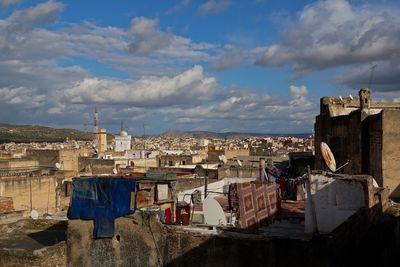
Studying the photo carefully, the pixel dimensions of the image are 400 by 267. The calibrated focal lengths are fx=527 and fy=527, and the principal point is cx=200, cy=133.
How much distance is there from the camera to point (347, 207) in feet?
44.4

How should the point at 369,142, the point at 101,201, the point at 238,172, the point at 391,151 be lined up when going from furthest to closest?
1. the point at 238,172
2. the point at 369,142
3. the point at 391,151
4. the point at 101,201

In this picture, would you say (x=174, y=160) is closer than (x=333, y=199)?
No

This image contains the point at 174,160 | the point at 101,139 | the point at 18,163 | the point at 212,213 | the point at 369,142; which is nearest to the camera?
the point at 212,213

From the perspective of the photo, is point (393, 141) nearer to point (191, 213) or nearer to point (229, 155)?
point (191, 213)

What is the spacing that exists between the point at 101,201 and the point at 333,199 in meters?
6.25

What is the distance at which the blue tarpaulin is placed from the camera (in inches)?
566

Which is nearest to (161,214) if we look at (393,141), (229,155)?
(393,141)

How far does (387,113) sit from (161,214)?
472 inches

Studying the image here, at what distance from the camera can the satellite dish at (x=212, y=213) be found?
14.4m

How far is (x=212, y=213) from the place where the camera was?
14453 mm

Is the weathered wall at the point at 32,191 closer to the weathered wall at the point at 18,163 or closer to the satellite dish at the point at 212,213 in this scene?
the weathered wall at the point at 18,163

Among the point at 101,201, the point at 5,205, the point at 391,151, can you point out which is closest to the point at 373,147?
the point at 391,151

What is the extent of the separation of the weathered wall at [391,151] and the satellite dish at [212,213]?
1028cm

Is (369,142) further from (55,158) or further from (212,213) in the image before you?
(55,158)
